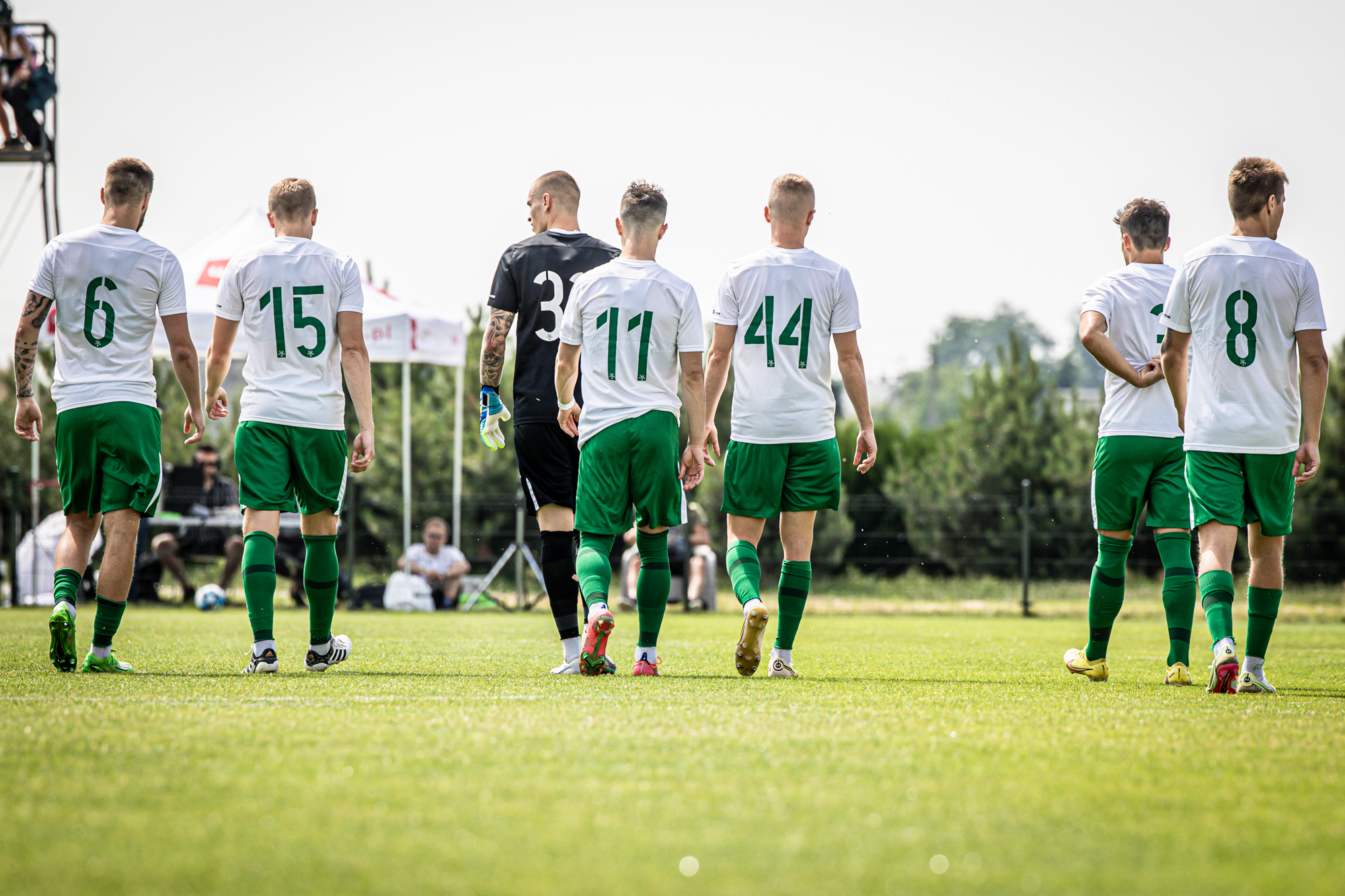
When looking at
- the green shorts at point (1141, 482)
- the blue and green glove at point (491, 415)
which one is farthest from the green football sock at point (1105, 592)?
the blue and green glove at point (491, 415)

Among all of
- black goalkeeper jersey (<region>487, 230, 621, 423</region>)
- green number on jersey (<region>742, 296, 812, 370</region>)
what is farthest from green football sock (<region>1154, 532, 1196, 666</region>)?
black goalkeeper jersey (<region>487, 230, 621, 423</region>)

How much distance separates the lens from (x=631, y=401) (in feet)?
17.5

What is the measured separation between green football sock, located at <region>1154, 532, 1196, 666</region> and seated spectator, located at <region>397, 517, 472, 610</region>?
9767 mm

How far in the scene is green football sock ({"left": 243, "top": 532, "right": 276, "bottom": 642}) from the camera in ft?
17.3

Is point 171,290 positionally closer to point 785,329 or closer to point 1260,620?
point 785,329

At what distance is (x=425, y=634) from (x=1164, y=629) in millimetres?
7081

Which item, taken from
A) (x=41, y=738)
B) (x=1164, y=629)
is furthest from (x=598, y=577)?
(x=1164, y=629)

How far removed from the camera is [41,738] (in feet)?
10.8

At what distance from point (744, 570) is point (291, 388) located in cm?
210

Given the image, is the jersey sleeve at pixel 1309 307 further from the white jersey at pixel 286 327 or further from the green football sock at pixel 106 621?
the green football sock at pixel 106 621

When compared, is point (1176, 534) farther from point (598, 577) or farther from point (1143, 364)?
point (598, 577)

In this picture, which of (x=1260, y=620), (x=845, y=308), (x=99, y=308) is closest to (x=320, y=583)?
(x=99, y=308)

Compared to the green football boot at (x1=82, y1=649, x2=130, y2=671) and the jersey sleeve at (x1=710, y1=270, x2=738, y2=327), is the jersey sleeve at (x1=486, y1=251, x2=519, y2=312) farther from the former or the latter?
the green football boot at (x1=82, y1=649, x2=130, y2=671)

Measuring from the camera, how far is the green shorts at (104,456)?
17.7 ft
